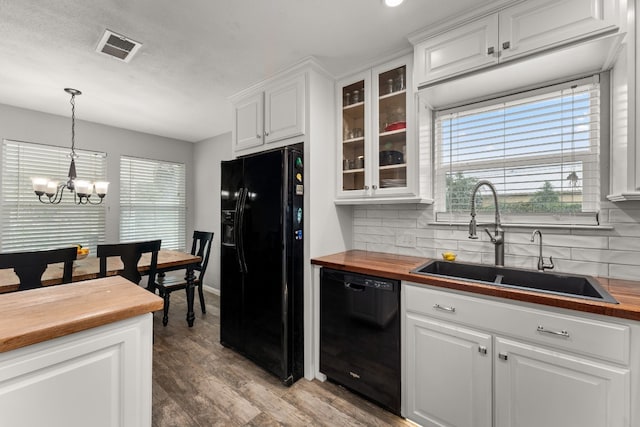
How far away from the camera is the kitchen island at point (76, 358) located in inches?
33.2

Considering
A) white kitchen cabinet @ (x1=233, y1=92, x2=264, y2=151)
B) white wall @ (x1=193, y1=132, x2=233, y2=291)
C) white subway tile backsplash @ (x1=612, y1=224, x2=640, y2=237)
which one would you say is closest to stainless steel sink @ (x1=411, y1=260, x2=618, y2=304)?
white subway tile backsplash @ (x1=612, y1=224, x2=640, y2=237)

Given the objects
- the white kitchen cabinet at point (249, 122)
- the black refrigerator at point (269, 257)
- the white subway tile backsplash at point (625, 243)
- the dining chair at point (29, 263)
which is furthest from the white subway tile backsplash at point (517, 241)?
the dining chair at point (29, 263)

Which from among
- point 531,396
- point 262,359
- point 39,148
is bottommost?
point 262,359

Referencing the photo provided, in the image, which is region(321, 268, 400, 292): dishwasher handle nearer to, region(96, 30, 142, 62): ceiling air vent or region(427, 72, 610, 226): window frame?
region(427, 72, 610, 226): window frame

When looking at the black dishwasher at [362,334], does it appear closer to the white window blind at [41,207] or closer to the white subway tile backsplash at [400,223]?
the white subway tile backsplash at [400,223]

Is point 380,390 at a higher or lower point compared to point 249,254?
lower

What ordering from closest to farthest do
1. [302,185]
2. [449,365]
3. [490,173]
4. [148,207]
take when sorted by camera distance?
[449,365] < [490,173] < [302,185] < [148,207]

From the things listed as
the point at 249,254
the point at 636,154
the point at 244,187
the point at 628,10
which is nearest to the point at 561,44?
the point at 628,10

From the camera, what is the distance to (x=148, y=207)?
14.0 feet

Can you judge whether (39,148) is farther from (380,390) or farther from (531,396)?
(531,396)

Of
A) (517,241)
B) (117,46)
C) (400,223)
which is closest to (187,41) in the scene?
(117,46)

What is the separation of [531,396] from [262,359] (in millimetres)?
1752

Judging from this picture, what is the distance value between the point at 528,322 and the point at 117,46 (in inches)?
119

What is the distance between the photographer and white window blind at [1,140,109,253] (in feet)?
10.4
